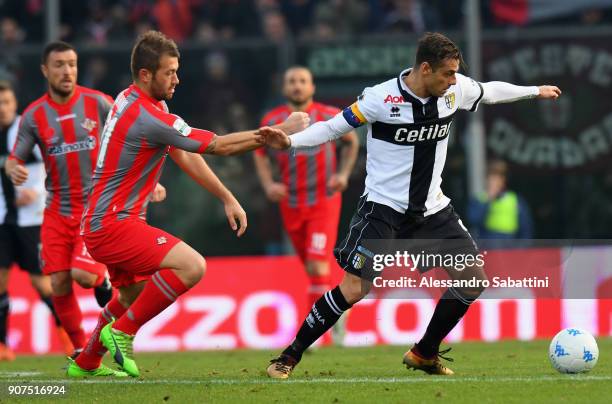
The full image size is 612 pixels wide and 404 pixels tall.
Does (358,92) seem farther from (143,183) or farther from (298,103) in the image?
(143,183)

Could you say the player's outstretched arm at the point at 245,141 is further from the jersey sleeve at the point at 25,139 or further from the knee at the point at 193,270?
the jersey sleeve at the point at 25,139

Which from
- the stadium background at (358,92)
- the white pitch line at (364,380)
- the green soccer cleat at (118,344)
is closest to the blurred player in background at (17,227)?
the stadium background at (358,92)

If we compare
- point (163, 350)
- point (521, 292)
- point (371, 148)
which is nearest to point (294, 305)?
point (163, 350)

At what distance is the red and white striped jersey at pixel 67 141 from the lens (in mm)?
10109

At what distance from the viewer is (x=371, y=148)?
848 cm

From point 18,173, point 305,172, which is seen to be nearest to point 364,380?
point 18,173

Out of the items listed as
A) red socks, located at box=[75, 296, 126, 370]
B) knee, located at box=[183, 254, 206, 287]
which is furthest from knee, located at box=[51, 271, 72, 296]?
knee, located at box=[183, 254, 206, 287]

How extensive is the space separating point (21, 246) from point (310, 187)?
2.82 metres

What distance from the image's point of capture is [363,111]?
8.27m

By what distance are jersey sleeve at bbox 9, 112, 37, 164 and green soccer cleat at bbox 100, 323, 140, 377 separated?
2.25 metres

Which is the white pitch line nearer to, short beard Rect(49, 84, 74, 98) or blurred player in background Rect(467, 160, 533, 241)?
short beard Rect(49, 84, 74, 98)

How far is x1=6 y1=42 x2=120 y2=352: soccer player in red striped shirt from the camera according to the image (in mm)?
10086

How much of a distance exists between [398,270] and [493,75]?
6.38 m

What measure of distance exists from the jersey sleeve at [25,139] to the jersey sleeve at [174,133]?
2218 millimetres
